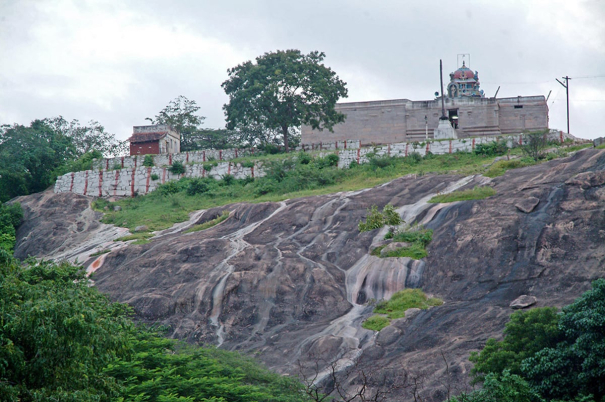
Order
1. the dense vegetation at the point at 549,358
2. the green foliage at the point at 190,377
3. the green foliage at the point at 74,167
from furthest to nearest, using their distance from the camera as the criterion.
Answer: the green foliage at the point at 74,167
the green foliage at the point at 190,377
the dense vegetation at the point at 549,358

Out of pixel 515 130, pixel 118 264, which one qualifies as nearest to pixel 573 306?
pixel 118 264

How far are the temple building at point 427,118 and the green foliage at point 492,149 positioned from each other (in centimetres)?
899

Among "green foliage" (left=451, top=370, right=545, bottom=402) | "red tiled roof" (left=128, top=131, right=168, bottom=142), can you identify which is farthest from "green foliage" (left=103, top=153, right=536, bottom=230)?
"green foliage" (left=451, top=370, right=545, bottom=402)

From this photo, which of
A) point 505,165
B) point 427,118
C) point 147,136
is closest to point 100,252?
point 147,136

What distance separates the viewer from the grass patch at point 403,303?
25.5 meters

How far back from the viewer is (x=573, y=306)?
18188mm

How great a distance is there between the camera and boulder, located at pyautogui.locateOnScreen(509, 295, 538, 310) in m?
23.6

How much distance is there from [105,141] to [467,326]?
45.7 meters

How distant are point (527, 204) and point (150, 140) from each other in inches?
1254

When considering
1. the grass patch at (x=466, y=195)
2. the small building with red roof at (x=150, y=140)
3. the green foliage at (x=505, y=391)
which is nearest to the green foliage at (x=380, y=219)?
the grass patch at (x=466, y=195)

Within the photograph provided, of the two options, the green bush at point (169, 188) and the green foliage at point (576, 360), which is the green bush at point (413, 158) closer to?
the green bush at point (169, 188)

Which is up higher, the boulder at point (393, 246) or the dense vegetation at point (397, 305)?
the boulder at point (393, 246)

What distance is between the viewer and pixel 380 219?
32125 millimetres

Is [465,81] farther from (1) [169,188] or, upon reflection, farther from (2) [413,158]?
(1) [169,188]
